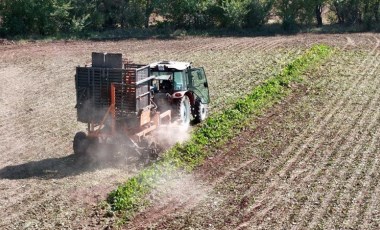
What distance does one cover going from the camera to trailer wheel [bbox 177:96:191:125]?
19.2 metres

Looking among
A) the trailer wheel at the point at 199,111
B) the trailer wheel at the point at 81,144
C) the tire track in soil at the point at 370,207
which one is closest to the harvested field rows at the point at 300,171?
the tire track in soil at the point at 370,207

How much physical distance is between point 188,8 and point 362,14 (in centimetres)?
1320

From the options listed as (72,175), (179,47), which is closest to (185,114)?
(72,175)

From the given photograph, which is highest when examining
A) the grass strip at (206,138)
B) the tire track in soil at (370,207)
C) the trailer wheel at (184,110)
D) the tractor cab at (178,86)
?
the tractor cab at (178,86)

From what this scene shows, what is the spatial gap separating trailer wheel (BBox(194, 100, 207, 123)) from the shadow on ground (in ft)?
13.2

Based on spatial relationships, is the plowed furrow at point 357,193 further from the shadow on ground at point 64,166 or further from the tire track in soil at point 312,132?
the shadow on ground at point 64,166

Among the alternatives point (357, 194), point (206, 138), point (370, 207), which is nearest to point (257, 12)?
point (206, 138)

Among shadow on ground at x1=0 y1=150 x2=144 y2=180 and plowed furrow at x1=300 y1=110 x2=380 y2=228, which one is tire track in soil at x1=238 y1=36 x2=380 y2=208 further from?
shadow on ground at x1=0 y1=150 x2=144 y2=180

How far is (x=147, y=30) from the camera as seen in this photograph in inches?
1795

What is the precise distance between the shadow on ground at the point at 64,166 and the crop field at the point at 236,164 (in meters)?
0.03

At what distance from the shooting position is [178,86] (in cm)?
1962

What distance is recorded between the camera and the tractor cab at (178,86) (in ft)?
62.8

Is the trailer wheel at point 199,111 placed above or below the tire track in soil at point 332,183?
above

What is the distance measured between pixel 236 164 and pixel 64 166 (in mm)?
4544
